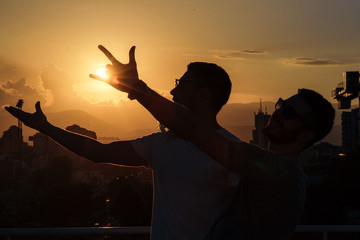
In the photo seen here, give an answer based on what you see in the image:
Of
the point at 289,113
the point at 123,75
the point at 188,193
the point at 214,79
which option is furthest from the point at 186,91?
the point at 123,75

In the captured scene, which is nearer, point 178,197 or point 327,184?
point 178,197

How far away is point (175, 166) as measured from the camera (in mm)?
2553

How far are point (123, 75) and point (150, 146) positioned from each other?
1.01 metres

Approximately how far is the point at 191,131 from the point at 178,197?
92cm

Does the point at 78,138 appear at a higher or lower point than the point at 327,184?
higher

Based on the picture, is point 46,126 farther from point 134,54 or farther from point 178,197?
point 134,54

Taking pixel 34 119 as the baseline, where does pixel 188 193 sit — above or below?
below

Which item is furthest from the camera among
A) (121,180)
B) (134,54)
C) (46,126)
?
(121,180)

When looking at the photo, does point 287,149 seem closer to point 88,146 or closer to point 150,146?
point 150,146

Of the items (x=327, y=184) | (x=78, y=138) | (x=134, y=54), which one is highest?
(x=134, y=54)

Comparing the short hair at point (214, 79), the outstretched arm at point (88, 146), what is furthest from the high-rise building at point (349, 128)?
the outstretched arm at point (88, 146)

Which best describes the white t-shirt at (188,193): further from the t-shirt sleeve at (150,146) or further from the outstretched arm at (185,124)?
the outstretched arm at (185,124)

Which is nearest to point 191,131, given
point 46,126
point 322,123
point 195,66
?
point 322,123

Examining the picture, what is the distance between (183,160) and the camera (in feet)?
8.39
